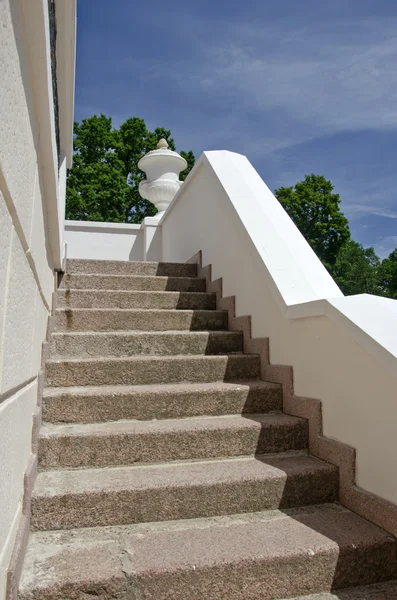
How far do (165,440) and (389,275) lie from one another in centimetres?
3133

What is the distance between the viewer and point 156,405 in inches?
96.7

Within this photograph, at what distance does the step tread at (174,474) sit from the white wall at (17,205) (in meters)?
0.28

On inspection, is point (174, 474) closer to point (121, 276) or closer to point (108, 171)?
point (121, 276)

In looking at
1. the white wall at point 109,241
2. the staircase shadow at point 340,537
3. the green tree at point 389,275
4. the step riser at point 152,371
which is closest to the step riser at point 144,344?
the step riser at point 152,371

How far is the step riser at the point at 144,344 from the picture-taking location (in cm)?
285

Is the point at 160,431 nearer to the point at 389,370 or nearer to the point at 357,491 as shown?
the point at 357,491

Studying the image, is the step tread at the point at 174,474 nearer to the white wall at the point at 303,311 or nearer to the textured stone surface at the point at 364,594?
the white wall at the point at 303,311

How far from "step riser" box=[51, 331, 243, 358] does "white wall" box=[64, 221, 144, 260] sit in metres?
3.12

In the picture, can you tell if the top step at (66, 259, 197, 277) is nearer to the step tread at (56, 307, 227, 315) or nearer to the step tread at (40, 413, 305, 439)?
the step tread at (56, 307, 227, 315)

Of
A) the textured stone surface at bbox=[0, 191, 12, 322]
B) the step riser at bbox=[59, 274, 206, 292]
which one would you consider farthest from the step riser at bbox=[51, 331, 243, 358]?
the textured stone surface at bbox=[0, 191, 12, 322]

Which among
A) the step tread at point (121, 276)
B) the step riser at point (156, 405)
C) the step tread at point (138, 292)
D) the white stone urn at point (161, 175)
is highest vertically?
the white stone urn at point (161, 175)

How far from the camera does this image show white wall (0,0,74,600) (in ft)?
3.14

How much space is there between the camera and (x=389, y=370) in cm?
171

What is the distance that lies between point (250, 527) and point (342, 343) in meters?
0.85
